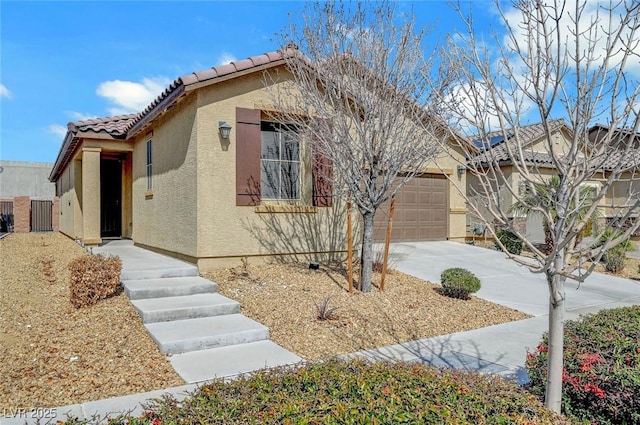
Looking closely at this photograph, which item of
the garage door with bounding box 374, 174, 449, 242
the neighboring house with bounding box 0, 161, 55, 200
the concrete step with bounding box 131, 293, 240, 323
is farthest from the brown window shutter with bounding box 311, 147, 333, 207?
the neighboring house with bounding box 0, 161, 55, 200

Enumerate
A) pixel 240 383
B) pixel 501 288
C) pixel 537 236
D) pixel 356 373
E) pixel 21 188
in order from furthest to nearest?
pixel 21 188, pixel 537 236, pixel 501 288, pixel 356 373, pixel 240 383

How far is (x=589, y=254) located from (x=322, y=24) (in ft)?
22.3

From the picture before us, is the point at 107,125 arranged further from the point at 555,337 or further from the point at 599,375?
the point at 599,375

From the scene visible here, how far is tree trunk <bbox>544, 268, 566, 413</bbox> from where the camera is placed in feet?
9.85

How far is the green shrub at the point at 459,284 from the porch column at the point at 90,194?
9.26 m

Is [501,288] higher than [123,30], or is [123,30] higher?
[123,30]

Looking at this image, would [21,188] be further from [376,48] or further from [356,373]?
[356,373]

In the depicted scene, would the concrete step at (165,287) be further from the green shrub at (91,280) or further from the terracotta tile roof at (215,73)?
the terracotta tile roof at (215,73)

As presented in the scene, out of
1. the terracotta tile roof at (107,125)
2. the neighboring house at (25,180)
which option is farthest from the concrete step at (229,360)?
the neighboring house at (25,180)

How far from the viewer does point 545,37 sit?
3057 millimetres

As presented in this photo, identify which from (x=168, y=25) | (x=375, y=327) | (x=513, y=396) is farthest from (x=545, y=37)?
(x=168, y=25)

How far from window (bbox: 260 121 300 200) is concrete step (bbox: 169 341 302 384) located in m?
4.57

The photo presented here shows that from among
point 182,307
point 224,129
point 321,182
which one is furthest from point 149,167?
point 182,307

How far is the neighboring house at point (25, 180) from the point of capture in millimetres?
34500
